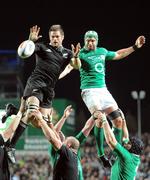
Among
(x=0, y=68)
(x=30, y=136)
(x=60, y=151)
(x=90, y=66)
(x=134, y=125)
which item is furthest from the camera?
(x=134, y=125)

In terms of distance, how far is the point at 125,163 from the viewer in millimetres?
9352

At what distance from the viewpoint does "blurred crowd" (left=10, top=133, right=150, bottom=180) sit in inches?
940

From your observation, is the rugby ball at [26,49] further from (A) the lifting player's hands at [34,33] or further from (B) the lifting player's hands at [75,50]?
(B) the lifting player's hands at [75,50]

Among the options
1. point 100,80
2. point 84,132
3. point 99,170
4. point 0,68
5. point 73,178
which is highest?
point 0,68

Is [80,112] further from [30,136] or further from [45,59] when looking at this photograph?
[45,59]

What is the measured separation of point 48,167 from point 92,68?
1651cm

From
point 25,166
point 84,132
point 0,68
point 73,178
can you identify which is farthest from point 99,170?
point 73,178

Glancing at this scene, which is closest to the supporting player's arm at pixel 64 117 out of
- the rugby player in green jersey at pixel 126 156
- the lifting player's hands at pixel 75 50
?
the lifting player's hands at pixel 75 50

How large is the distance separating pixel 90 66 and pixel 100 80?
15.7 inches

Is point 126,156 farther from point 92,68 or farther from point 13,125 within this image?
point 92,68

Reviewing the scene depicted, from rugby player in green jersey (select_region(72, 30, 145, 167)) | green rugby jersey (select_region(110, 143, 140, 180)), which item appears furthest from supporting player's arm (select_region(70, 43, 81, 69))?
green rugby jersey (select_region(110, 143, 140, 180))

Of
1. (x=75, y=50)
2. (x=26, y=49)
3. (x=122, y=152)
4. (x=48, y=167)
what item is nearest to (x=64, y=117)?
(x=75, y=50)

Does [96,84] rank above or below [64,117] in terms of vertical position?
above

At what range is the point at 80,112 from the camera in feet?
174
